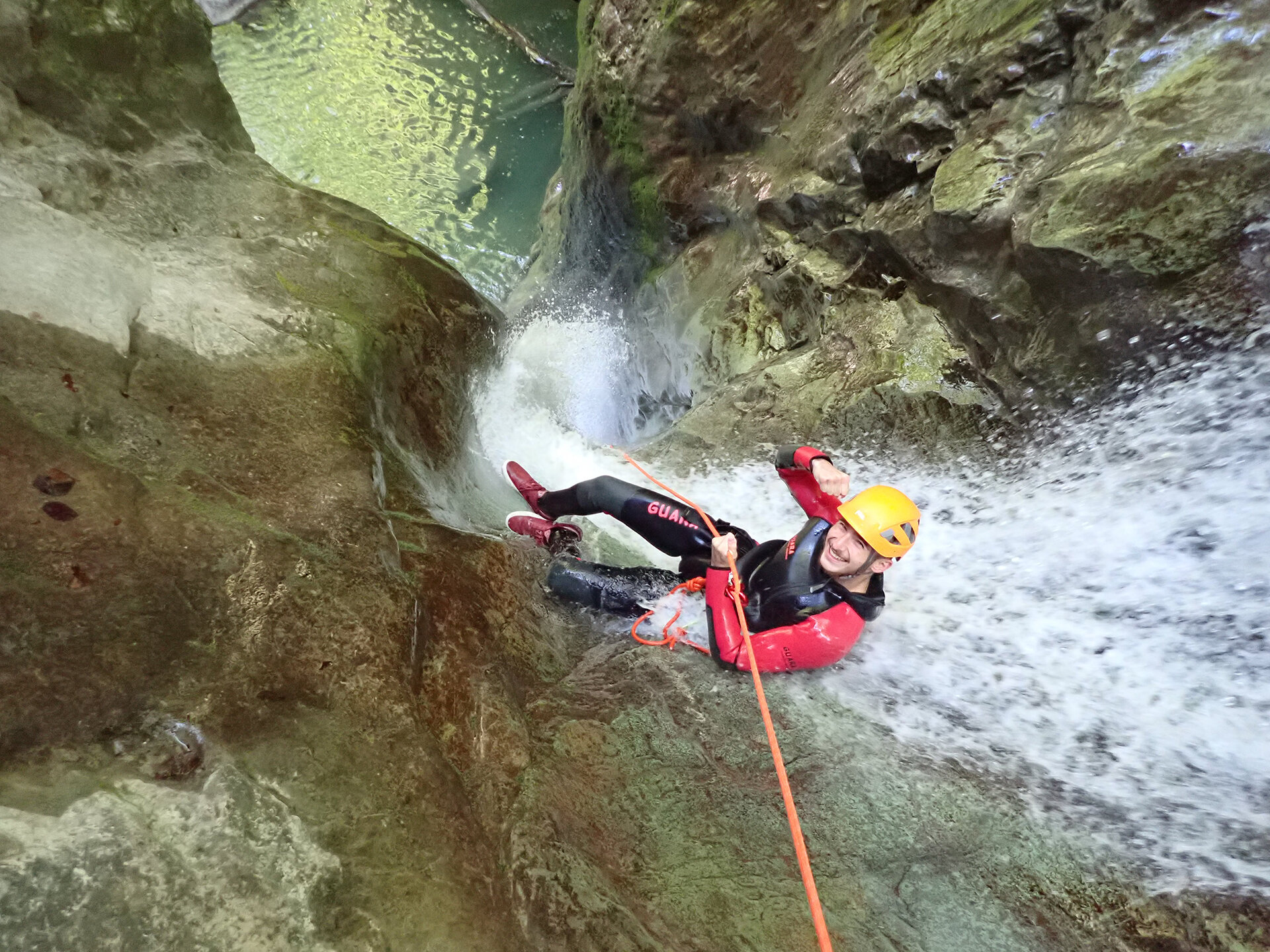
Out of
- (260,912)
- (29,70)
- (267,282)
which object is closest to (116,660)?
(260,912)

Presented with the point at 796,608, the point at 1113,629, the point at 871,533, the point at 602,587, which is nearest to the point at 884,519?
the point at 871,533

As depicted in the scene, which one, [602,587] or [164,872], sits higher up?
[164,872]

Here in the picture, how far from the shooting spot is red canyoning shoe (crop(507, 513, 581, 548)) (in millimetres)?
3998

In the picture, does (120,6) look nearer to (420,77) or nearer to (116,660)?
(116,660)

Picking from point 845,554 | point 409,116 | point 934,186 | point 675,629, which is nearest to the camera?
point 845,554

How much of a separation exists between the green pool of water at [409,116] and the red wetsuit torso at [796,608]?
6.62 metres

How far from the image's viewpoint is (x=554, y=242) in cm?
816

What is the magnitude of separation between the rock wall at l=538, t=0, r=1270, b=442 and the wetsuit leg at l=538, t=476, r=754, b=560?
1469mm

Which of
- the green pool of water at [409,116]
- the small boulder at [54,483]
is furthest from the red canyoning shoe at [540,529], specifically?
the green pool of water at [409,116]

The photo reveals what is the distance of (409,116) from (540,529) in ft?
24.4

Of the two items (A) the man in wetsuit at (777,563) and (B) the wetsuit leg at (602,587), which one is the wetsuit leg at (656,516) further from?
(B) the wetsuit leg at (602,587)

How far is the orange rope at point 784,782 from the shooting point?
153 cm

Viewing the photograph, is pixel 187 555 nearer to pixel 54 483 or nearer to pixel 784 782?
pixel 54 483

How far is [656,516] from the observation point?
3.65 m
